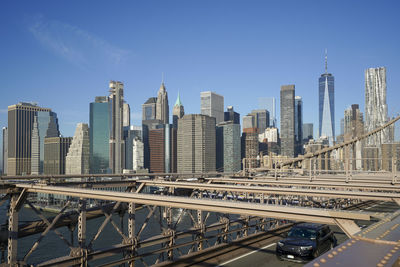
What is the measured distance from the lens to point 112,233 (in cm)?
7794

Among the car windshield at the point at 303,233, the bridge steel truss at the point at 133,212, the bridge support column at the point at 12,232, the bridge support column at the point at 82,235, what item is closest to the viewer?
the bridge steel truss at the point at 133,212

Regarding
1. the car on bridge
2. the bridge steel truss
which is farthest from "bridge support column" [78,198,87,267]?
the car on bridge

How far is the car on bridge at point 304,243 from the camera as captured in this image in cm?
1747

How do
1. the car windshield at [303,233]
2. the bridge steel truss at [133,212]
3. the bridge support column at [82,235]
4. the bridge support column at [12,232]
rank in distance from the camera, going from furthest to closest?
the car windshield at [303,233] → the bridge support column at [82,235] → the bridge support column at [12,232] → the bridge steel truss at [133,212]

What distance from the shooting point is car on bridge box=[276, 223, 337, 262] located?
17469 mm

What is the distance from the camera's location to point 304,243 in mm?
17875

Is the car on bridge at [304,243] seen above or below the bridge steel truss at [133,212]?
below

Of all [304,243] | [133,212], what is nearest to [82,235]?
[133,212]

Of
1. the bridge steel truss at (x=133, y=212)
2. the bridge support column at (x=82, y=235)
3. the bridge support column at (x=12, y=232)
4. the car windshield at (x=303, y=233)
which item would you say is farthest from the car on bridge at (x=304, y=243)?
the bridge support column at (x=12, y=232)

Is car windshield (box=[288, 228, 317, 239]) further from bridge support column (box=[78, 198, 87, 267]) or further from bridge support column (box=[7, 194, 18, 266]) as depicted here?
bridge support column (box=[7, 194, 18, 266])

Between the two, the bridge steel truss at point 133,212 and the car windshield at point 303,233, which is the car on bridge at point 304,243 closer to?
the car windshield at point 303,233

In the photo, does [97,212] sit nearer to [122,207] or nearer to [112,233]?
[122,207]

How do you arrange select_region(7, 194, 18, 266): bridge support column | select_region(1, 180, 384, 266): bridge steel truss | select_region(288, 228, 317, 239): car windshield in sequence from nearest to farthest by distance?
select_region(1, 180, 384, 266): bridge steel truss, select_region(7, 194, 18, 266): bridge support column, select_region(288, 228, 317, 239): car windshield

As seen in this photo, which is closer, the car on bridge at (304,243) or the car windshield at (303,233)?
the car on bridge at (304,243)
